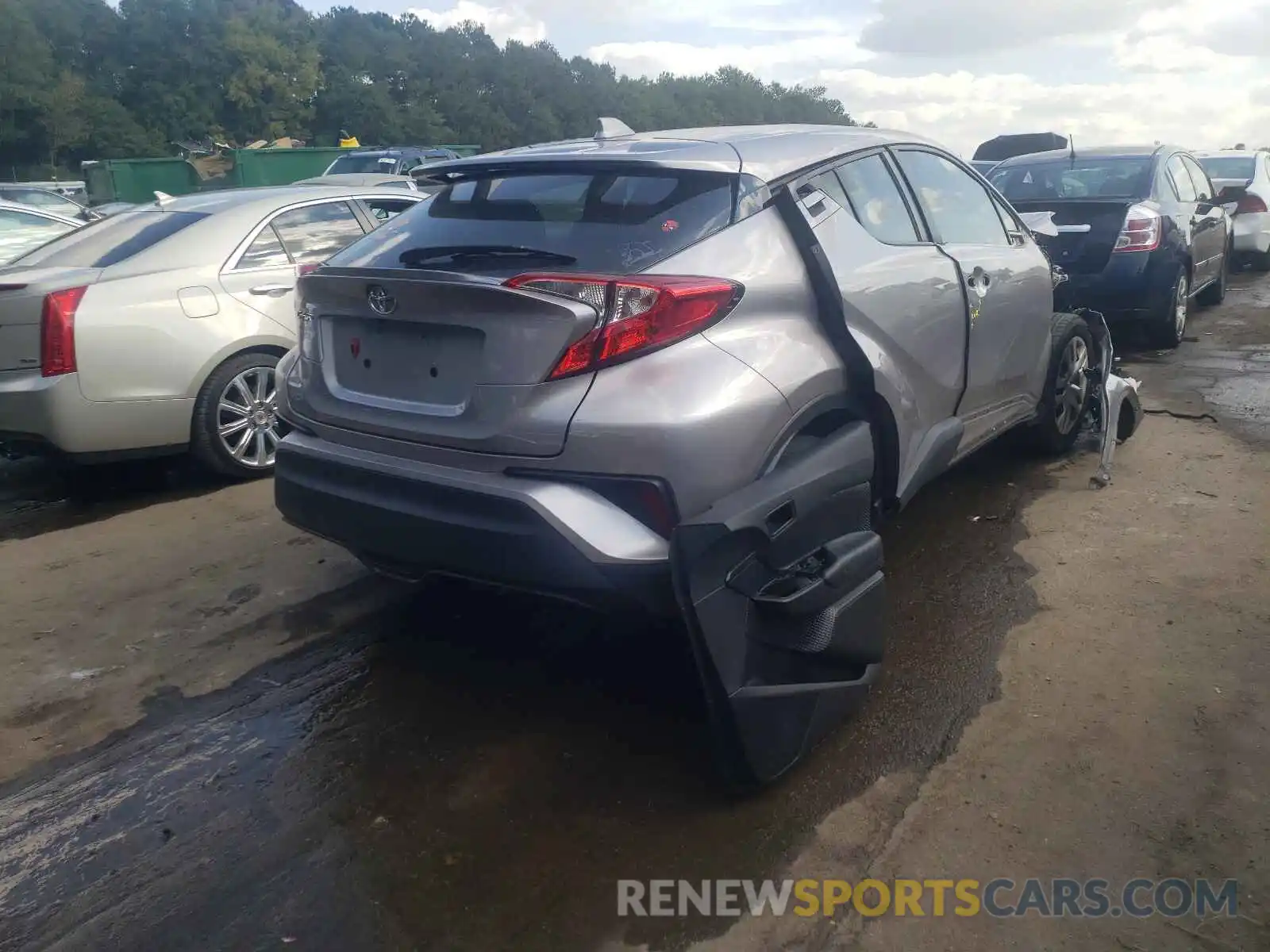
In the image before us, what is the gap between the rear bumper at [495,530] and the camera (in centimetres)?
274

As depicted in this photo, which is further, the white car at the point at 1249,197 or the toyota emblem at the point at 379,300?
the white car at the point at 1249,197

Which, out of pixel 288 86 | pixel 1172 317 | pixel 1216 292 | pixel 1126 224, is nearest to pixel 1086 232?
pixel 1126 224

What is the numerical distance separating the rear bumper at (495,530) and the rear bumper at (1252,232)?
13.3 metres

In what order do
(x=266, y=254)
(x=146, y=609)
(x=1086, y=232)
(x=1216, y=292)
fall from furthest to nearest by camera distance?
1. (x=1216, y=292)
2. (x=1086, y=232)
3. (x=266, y=254)
4. (x=146, y=609)

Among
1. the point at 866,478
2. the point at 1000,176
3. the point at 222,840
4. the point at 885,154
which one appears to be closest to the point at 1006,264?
the point at 885,154

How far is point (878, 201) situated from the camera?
3.84 metres

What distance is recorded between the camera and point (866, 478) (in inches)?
127

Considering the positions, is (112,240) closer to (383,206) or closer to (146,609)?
(383,206)

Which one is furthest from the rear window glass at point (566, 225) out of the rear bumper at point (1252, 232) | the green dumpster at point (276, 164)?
the green dumpster at point (276, 164)

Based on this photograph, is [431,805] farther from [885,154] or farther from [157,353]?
[157,353]

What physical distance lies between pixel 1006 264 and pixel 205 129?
220 feet

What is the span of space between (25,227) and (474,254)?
930 centimetres

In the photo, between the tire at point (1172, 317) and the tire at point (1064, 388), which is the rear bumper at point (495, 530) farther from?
the tire at point (1172, 317)

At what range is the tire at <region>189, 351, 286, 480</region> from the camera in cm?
557
